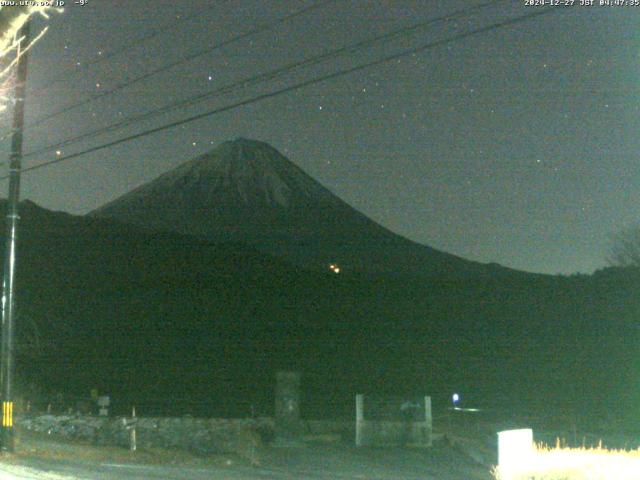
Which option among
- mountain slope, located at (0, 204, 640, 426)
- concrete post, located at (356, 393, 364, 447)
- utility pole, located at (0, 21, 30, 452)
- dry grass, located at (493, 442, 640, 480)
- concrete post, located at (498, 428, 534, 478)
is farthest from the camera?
mountain slope, located at (0, 204, 640, 426)

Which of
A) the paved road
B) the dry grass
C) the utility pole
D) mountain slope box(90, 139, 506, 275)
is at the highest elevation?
mountain slope box(90, 139, 506, 275)

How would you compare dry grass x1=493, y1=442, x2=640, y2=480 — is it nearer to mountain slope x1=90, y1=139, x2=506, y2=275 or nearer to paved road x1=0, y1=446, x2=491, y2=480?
paved road x1=0, y1=446, x2=491, y2=480

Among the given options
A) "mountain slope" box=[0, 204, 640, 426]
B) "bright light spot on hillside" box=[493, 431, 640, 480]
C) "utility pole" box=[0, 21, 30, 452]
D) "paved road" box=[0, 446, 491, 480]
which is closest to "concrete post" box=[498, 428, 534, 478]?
"bright light spot on hillside" box=[493, 431, 640, 480]

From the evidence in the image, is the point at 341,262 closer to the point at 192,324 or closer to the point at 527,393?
the point at 192,324

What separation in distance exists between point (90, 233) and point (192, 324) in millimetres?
24481

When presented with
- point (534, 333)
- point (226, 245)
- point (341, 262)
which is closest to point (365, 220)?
point (341, 262)

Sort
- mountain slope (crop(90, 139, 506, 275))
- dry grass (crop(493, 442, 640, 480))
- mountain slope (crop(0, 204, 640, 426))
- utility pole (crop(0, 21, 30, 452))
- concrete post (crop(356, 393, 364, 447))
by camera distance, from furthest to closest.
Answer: mountain slope (crop(90, 139, 506, 275))
mountain slope (crop(0, 204, 640, 426))
concrete post (crop(356, 393, 364, 447))
utility pole (crop(0, 21, 30, 452))
dry grass (crop(493, 442, 640, 480))

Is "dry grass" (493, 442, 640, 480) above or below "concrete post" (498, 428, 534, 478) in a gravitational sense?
below

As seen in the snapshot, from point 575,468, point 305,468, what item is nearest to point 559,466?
point 575,468

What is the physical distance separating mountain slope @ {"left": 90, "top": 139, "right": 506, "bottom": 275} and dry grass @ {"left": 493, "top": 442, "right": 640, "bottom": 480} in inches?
4530

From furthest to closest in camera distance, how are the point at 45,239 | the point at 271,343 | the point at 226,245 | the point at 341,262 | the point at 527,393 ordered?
the point at 341,262 → the point at 226,245 → the point at 45,239 → the point at 271,343 → the point at 527,393

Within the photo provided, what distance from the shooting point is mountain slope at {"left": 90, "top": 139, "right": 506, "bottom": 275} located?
140875 millimetres

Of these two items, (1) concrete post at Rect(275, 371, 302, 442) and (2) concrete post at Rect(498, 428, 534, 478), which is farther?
(1) concrete post at Rect(275, 371, 302, 442)

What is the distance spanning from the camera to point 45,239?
278 feet
